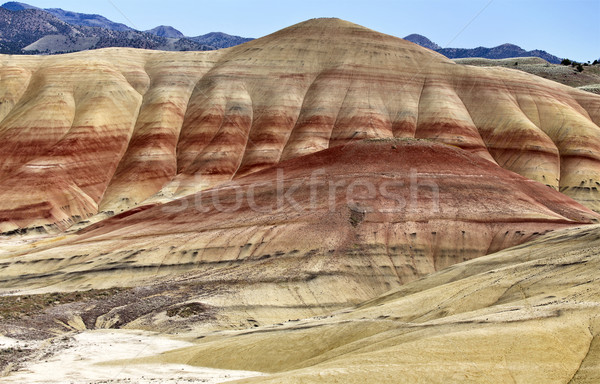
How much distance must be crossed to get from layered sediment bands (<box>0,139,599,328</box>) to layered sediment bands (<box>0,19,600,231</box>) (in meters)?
21.9

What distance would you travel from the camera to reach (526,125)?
8150 centimetres

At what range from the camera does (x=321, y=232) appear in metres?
43.7

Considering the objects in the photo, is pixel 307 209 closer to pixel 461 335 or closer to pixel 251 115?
pixel 461 335

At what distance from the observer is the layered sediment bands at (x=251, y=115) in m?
74.0

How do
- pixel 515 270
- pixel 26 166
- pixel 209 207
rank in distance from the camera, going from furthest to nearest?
pixel 26 166
pixel 209 207
pixel 515 270

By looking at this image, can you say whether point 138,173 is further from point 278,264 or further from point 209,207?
point 278,264

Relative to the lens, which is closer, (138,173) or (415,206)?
(415,206)

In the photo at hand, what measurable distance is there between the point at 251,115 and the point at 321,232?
145 feet

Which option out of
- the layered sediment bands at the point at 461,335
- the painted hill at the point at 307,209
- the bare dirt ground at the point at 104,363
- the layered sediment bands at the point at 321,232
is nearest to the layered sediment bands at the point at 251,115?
the painted hill at the point at 307,209

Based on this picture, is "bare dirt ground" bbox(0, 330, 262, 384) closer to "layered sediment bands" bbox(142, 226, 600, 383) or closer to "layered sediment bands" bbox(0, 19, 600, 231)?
"layered sediment bands" bbox(142, 226, 600, 383)

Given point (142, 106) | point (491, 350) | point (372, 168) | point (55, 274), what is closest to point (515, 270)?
point (491, 350)

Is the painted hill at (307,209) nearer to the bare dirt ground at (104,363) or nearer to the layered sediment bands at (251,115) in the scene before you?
the layered sediment bands at (251,115)

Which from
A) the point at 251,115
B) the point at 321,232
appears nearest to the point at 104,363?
the point at 321,232

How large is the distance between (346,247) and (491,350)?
26231mm
